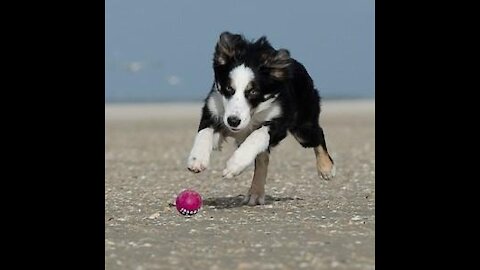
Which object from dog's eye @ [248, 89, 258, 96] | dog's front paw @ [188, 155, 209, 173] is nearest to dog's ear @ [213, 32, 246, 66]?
dog's eye @ [248, 89, 258, 96]

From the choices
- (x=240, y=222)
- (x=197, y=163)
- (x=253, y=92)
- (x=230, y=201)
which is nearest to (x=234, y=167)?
(x=197, y=163)

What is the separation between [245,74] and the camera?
9.16m

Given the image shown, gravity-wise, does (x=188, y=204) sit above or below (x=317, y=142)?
below

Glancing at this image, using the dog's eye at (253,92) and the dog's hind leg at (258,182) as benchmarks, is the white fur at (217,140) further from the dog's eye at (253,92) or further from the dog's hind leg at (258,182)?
the dog's hind leg at (258,182)

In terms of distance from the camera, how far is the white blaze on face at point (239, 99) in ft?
29.0

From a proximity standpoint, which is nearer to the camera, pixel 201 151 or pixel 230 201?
pixel 201 151

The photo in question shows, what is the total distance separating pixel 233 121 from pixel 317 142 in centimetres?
202

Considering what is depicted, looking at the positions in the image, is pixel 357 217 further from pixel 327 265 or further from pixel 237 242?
pixel 327 265

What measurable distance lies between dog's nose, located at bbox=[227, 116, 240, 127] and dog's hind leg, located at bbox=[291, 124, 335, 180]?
1.47 metres

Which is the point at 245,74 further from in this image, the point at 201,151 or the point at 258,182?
the point at 258,182

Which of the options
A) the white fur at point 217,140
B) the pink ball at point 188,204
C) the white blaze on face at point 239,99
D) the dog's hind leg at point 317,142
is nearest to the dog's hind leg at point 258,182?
the dog's hind leg at point 317,142

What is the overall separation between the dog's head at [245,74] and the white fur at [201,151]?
1.25 feet

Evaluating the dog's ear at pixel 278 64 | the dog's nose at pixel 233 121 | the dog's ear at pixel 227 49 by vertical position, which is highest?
the dog's ear at pixel 227 49
